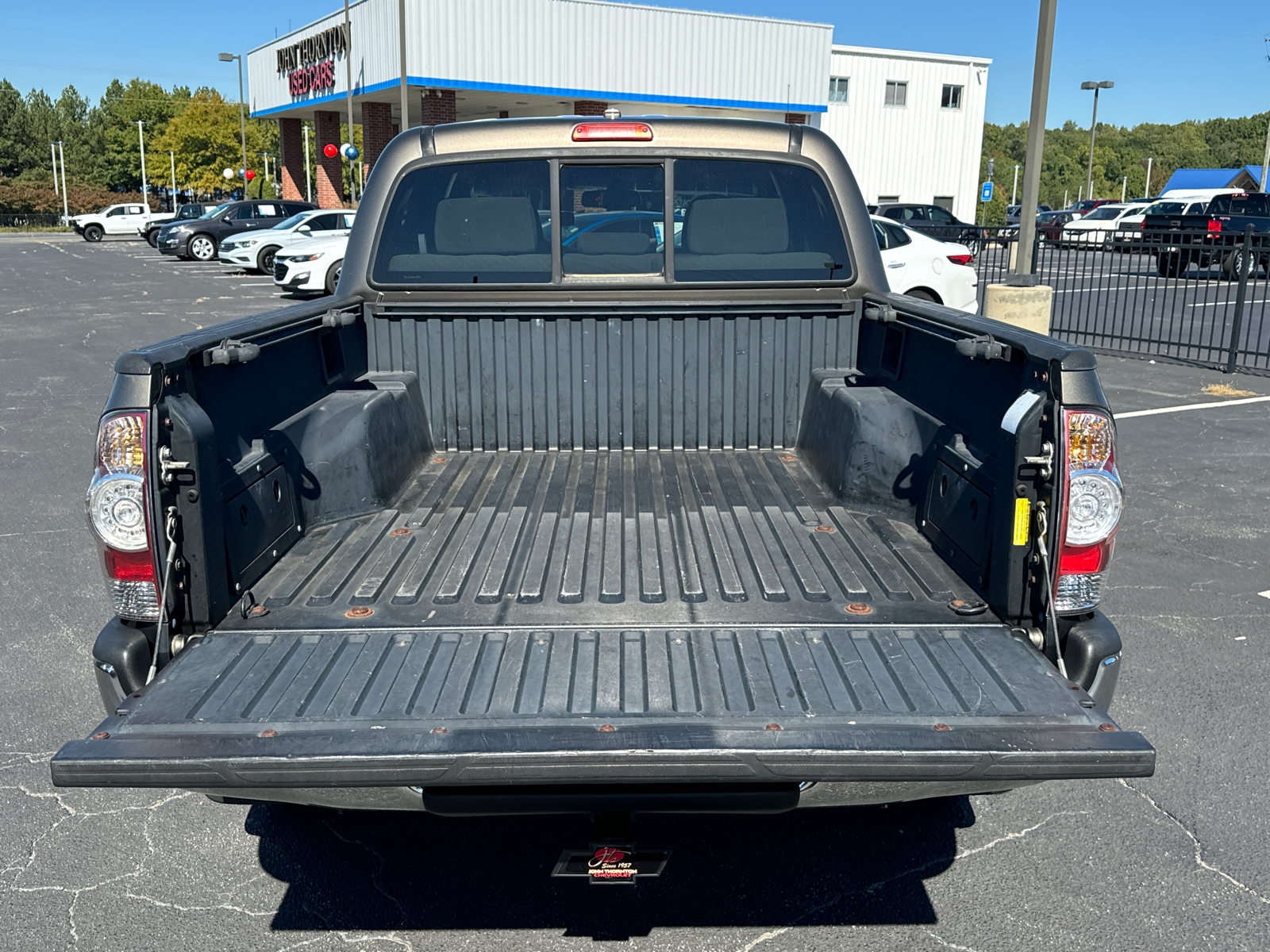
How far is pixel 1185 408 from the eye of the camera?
34.9 ft

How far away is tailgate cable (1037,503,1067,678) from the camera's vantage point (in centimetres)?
268

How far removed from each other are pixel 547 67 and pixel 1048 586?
1274 inches

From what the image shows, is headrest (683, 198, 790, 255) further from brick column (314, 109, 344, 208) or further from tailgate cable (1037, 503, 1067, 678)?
brick column (314, 109, 344, 208)

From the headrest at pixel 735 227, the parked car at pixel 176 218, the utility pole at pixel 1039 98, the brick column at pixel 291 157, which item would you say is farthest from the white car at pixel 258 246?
the headrest at pixel 735 227

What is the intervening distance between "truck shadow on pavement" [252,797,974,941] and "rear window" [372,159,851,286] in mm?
2240

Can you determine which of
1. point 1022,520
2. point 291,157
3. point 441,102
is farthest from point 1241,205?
point 291,157

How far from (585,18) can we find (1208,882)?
33.1 meters

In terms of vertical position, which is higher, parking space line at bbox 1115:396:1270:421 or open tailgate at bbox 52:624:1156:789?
open tailgate at bbox 52:624:1156:789

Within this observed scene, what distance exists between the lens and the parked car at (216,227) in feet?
106

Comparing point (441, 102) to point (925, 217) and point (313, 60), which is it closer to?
point (313, 60)

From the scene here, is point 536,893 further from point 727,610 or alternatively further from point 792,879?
point 727,610

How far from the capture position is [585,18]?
3231cm

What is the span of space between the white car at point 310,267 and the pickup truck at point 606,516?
51.1 feet

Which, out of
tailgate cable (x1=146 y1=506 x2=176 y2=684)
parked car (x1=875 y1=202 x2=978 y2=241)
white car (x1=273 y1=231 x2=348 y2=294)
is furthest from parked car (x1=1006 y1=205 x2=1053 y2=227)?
tailgate cable (x1=146 y1=506 x2=176 y2=684)
